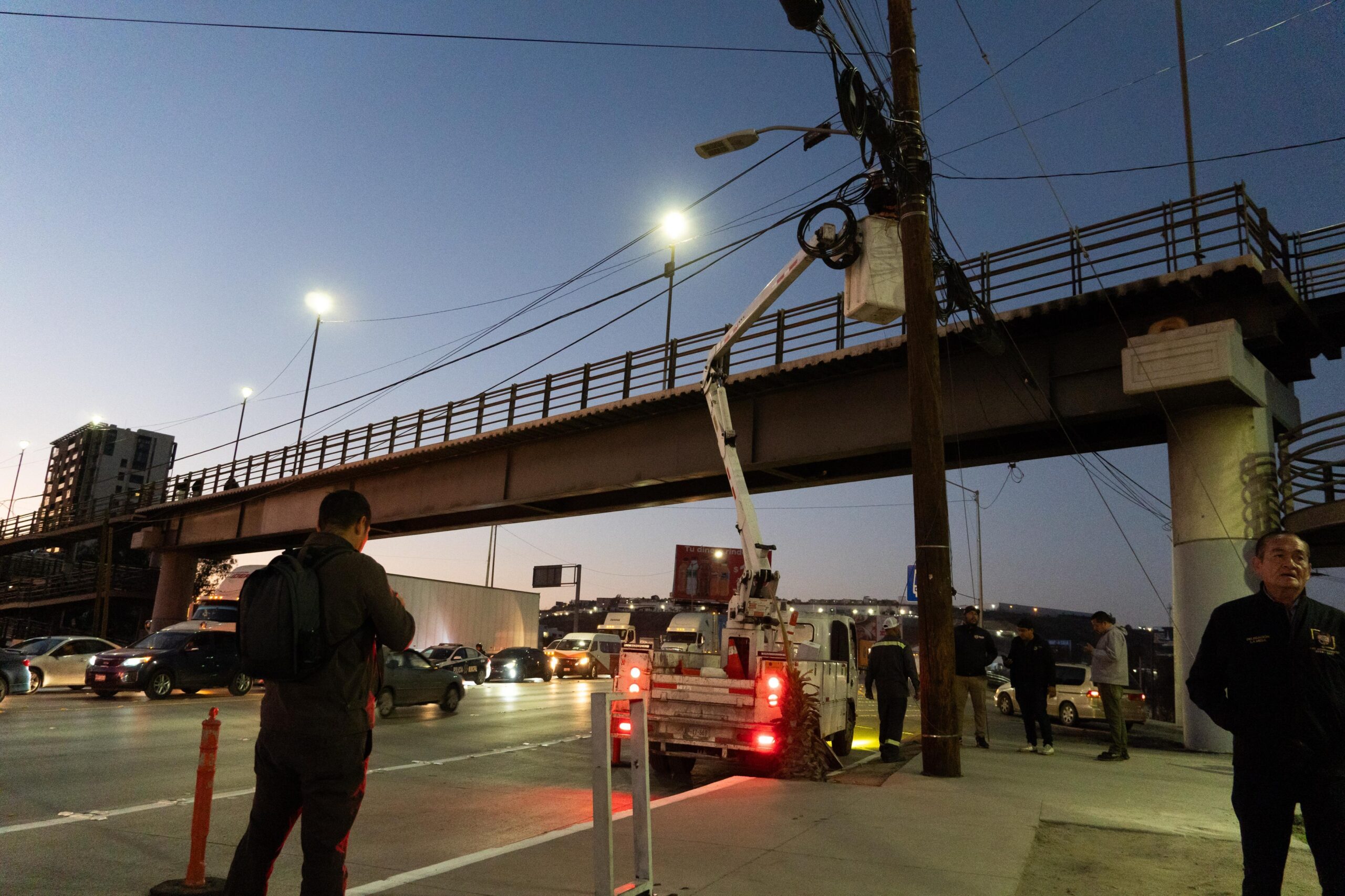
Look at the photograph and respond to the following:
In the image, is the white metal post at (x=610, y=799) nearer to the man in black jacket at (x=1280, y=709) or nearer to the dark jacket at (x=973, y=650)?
the man in black jacket at (x=1280, y=709)

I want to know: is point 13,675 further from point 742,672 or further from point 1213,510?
point 1213,510

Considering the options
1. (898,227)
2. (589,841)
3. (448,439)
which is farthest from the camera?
(448,439)

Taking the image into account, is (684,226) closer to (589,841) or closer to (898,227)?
(898,227)

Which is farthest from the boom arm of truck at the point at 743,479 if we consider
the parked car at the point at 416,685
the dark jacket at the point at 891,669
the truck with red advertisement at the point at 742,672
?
the parked car at the point at 416,685

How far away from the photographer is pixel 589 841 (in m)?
6.32

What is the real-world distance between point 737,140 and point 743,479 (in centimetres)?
464

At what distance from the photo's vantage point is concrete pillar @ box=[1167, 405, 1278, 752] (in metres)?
14.4

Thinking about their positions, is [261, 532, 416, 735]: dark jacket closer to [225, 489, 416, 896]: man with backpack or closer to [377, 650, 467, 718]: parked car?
[225, 489, 416, 896]: man with backpack

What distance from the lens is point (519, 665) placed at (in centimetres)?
3559

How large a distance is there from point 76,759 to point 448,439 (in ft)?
60.4

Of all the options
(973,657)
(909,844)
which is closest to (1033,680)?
(973,657)

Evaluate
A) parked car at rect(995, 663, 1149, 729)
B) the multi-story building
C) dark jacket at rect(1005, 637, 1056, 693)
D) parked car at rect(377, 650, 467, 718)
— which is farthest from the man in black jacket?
the multi-story building

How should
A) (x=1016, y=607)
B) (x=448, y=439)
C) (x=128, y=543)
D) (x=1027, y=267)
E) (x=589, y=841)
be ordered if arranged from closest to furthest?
(x=589, y=841), (x=1027, y=267), (x=448, y=439), (x=128, y=543), (x=1016, y=607)

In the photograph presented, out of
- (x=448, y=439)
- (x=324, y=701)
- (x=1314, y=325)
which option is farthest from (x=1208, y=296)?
(x=448, y=439)
